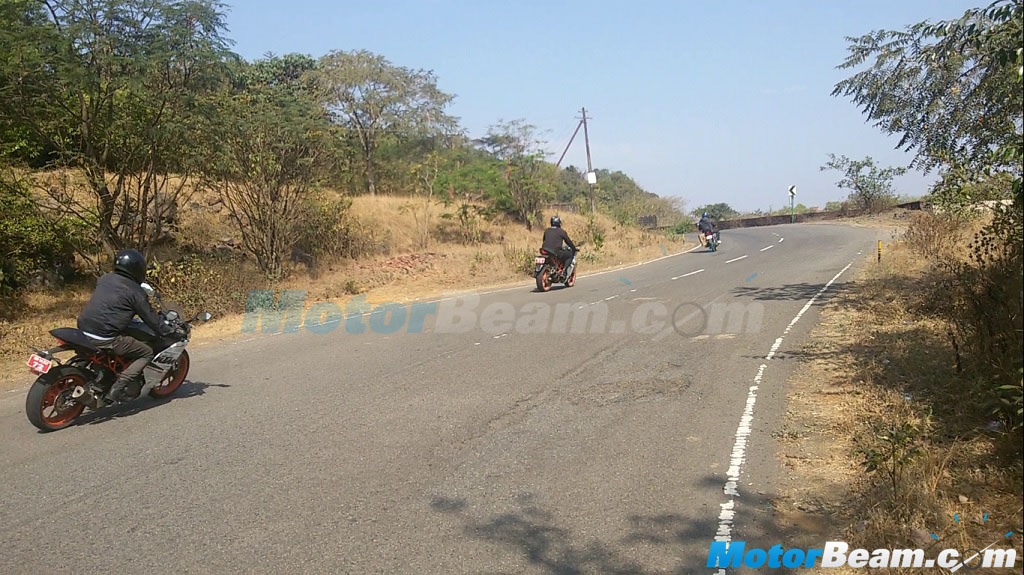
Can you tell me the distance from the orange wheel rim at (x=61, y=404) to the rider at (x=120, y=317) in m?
0.31

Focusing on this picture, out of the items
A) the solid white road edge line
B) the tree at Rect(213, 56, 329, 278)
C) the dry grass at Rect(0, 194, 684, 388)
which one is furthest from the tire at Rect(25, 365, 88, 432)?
the tree at Rect(213, 56, 329, 278)

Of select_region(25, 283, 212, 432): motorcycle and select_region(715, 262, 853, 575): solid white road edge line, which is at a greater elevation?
select_region(25, 283, 212, 432): motorcycle

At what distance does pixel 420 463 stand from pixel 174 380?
3958 millimetres

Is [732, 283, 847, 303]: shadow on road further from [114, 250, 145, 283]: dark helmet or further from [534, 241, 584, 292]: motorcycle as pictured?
[114, 250, 145, 283]: dark helmet

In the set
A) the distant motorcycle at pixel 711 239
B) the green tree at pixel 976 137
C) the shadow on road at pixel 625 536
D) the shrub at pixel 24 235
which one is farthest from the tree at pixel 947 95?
the distant motorcycle at pixel 711 239

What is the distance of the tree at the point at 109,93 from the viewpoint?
13.1 meters

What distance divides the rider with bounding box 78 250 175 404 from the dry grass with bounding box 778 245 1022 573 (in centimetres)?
614

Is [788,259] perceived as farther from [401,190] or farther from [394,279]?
[401,190]

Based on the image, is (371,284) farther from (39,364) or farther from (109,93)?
(39,364)

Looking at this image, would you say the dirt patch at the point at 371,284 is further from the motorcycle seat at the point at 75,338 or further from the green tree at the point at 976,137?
the green tree at the point at 976,137

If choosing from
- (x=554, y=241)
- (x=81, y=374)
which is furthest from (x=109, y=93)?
(x=554, y=241)

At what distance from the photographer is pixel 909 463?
474 cm

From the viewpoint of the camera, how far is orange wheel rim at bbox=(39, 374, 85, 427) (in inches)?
272

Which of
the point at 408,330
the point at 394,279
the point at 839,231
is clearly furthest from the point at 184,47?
the point at 839,231
